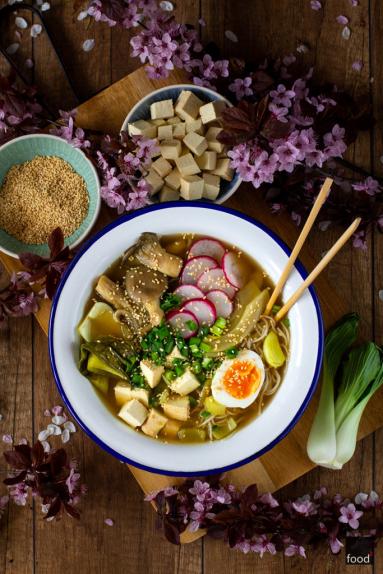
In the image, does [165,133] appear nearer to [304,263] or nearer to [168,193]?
[168,193]

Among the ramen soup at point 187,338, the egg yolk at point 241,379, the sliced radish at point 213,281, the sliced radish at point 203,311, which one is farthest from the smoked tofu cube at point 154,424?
the sliced radish at point 213,281

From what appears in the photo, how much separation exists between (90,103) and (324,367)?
1325 millimetres

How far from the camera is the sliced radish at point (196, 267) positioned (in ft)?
8.10

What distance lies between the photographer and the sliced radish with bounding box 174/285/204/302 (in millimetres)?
2479

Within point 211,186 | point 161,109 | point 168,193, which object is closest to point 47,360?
point 168,193

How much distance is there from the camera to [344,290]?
9.11 feet

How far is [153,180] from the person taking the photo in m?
2.49

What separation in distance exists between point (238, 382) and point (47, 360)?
32.2 inches

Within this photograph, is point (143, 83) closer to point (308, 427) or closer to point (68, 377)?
point (68, 377)

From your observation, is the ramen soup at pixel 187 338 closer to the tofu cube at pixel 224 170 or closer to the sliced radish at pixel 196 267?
the sliced radish at pixel 196 267

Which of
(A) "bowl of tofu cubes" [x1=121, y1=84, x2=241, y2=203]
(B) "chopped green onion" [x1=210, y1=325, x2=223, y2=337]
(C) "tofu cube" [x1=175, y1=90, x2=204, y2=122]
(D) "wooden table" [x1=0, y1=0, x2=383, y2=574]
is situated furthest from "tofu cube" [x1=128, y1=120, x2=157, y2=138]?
(B) "chopped green onion" [x1=210, y1=325, x2=223, y2=337]

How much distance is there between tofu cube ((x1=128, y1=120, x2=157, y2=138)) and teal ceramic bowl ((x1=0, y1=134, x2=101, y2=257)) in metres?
0.19

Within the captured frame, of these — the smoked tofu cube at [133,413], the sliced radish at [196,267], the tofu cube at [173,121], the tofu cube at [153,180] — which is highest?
the tofu cube at [173,121]

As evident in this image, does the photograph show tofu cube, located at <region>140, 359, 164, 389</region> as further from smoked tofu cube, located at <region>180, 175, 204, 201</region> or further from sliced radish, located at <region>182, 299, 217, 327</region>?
smoked tofu cube, located at <region>180, 175, 204, 201</region>
